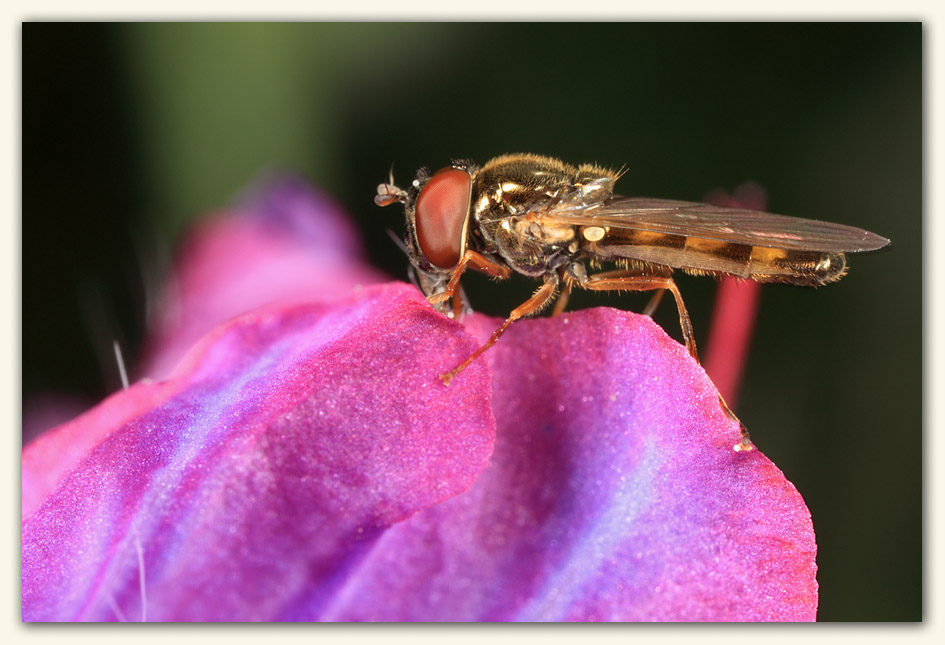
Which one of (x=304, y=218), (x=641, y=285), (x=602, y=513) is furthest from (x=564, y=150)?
(x=602, y=513)

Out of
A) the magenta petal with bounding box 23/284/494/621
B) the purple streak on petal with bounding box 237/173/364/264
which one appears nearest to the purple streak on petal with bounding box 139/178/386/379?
the purple streak on petal with bounding box 237/173/364/264

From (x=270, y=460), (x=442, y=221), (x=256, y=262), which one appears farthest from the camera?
(x=256, y=262)

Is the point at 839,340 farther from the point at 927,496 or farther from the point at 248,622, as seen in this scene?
the point at 248,622

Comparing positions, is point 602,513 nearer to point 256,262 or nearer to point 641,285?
point 641,285

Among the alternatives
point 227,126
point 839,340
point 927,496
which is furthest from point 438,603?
point 227,126

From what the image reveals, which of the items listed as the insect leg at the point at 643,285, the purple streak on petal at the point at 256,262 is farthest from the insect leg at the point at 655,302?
the purple streak on petal at the point at 256,262

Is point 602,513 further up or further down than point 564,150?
further down
